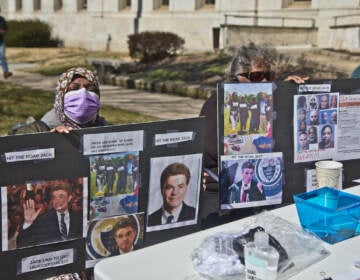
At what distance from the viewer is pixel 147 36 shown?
16781 millimetres

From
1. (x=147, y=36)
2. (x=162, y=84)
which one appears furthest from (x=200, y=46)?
(x=162, y=84)

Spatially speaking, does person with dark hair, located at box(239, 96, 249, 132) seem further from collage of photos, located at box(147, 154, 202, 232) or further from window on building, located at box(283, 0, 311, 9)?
window on building, located at box(283, 0, 311, 9)

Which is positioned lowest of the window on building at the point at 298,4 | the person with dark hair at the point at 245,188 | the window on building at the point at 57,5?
the person with dark hair at the point at 245,188

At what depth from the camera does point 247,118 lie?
11.3 ft

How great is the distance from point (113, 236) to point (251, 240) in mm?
914

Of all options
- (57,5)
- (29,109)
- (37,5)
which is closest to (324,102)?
(29,109)

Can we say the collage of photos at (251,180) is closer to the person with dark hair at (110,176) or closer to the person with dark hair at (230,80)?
the person with dark hair at (230,80)

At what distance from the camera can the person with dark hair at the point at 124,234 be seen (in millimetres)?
2861

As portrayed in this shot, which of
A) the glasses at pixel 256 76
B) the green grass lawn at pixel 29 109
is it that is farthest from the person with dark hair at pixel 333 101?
the green grass lawn at pixel 29 109

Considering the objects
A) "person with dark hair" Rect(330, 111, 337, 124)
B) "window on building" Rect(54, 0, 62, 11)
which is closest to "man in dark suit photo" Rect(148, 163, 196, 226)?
"person with dark hair" Rect(330, 111, 337, 124)

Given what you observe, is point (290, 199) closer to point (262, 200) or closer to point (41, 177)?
point (262, 200)

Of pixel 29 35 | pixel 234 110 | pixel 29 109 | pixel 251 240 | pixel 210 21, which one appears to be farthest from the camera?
pixel 29 35

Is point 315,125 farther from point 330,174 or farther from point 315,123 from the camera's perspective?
point 330,174

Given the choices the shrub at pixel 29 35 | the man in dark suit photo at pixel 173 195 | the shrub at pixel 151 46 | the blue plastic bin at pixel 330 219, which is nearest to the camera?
the blue plastic bin at pixel 330 219
